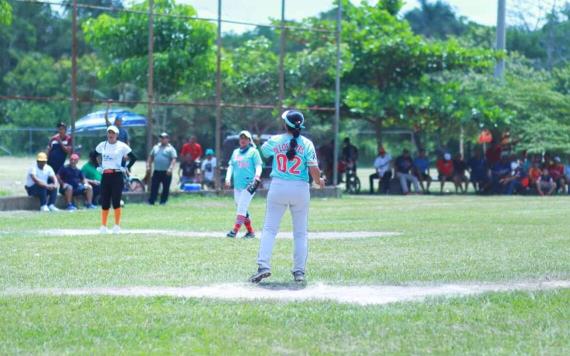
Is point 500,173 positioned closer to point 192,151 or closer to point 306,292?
point 192,151

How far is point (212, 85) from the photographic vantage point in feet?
121

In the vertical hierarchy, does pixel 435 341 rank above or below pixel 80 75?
below

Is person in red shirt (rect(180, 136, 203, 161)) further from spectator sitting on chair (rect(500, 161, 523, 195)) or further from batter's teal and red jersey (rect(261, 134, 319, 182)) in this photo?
batter's teal and red jersey (rect(261, 134, 319, 182))

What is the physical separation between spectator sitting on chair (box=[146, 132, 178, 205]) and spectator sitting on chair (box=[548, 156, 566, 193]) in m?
16.5

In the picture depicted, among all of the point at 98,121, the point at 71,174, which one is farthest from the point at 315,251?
the point at 98,121

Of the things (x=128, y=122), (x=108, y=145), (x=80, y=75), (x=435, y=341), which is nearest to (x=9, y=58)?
(x=80, y=75)

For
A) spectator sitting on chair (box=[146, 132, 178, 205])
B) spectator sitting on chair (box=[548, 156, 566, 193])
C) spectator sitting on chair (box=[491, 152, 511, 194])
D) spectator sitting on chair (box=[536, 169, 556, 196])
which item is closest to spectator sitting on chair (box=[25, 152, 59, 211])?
spectator sitting on chair (box=[146, 132, 178, 205])

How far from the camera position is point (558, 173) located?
40688 mm

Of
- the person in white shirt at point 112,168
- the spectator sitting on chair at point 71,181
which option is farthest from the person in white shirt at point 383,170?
the person in white shirt at point 112,168

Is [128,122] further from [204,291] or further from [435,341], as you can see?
[435,341]

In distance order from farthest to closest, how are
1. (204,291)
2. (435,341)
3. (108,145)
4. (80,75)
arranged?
(80,75), (108,145), (204,291), (435,341)

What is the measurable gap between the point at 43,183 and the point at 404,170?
16.2m

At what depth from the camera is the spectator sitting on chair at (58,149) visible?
88.3 feet

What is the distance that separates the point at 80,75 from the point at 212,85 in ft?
67.4
